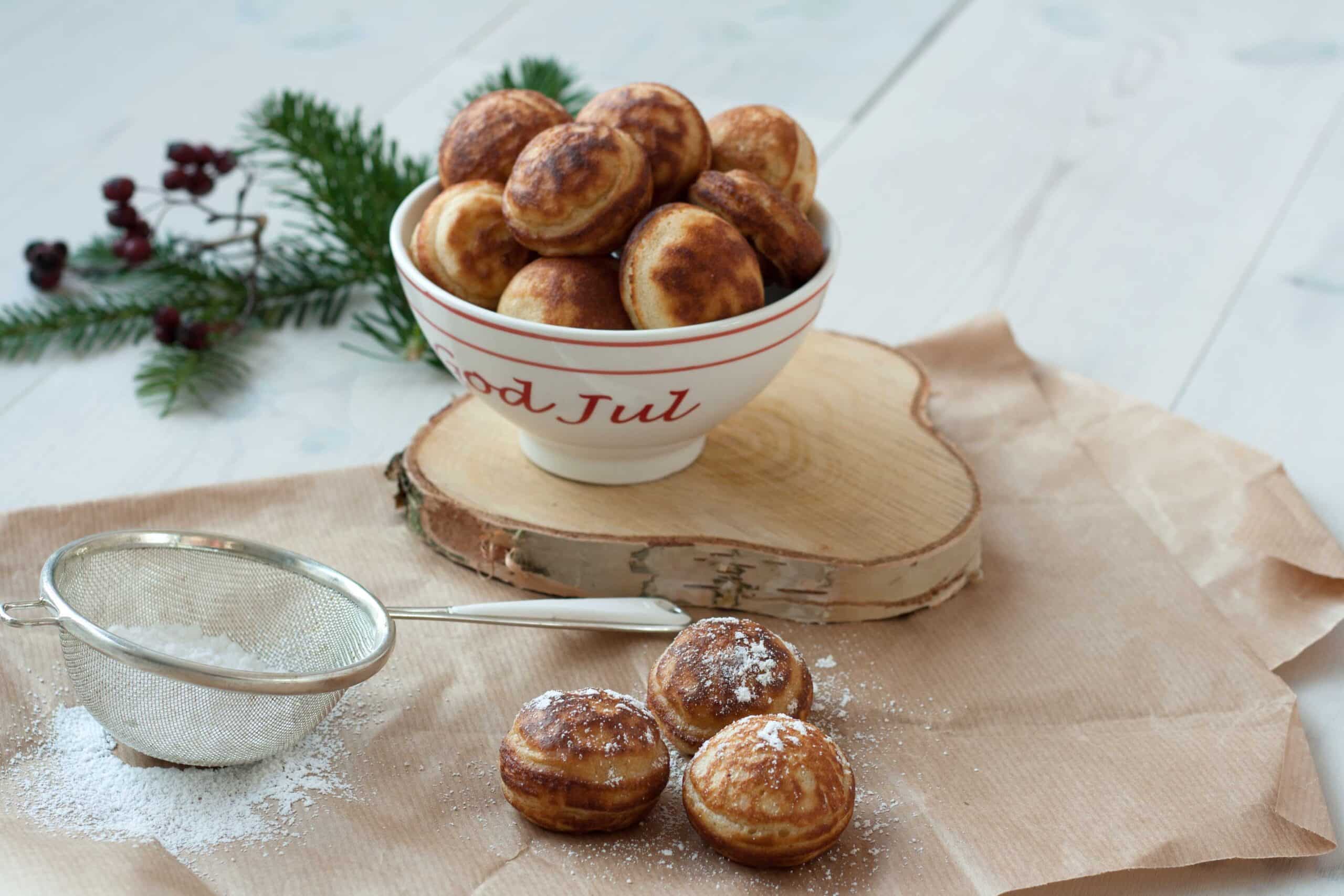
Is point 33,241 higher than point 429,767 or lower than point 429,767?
higher

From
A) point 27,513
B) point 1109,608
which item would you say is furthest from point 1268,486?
point 27,513

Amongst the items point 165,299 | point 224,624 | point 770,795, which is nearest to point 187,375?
point 165,299

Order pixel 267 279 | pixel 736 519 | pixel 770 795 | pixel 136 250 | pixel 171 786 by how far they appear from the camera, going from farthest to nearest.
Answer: pixel 267 279 → pixel 136 250 → pixel 736 519 → pixel 171 786 → pixel 770 795

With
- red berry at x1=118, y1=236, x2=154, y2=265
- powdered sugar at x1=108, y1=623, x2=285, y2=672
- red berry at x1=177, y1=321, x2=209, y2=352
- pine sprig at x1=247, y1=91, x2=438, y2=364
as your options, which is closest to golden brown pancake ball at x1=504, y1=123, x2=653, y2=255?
powdered sugar at x1=108, y1=623, x2=285, y2=672

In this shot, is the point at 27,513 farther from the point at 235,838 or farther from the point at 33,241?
the point at 33,241

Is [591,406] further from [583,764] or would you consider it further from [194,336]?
[194,336]

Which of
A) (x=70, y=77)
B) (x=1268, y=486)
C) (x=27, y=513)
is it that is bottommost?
(x=1268, y=486)
